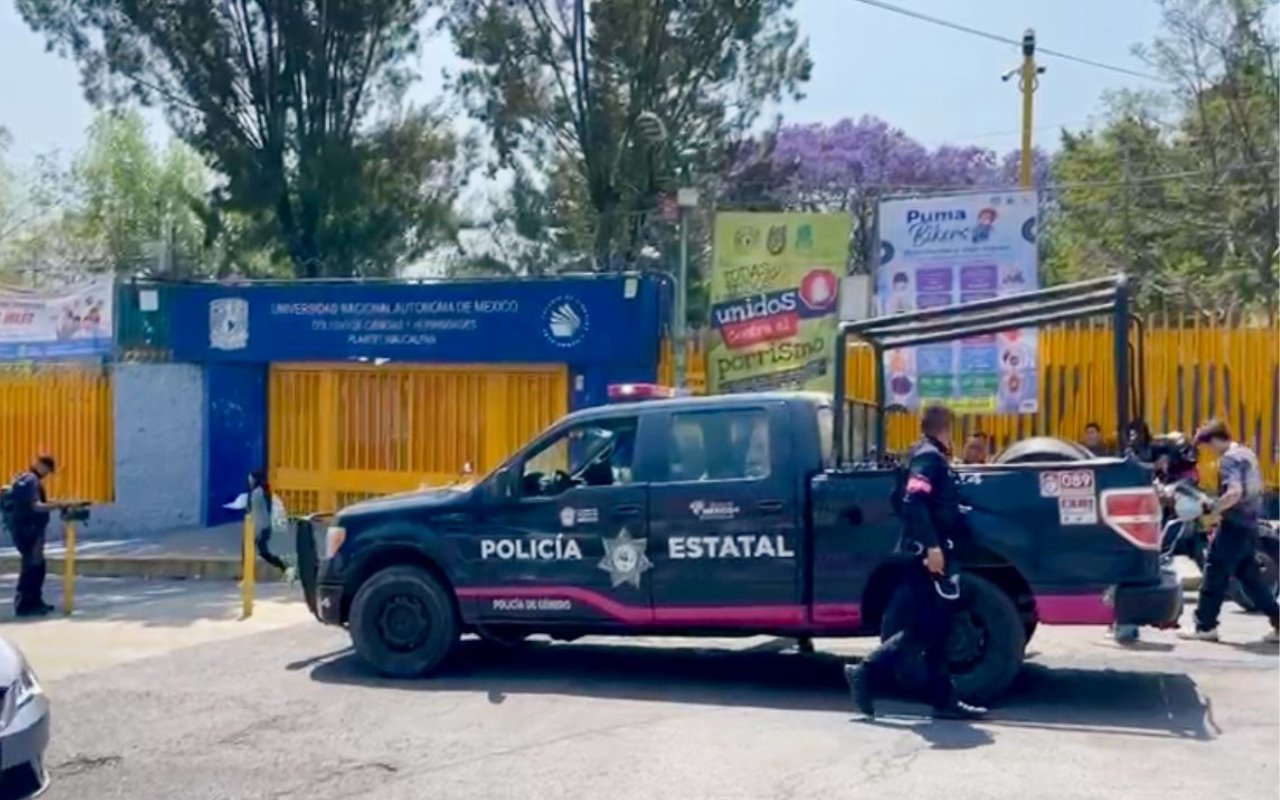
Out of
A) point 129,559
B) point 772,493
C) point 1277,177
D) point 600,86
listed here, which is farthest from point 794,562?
point 1277,177

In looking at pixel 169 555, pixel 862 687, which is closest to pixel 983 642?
pixel 862 687

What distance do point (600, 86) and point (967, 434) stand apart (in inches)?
473

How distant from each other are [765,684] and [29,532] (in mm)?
7409

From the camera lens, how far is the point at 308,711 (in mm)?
9812

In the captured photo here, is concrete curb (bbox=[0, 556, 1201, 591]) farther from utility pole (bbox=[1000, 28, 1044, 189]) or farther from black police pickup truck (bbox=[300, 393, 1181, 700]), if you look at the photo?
utility pole (bbox=[1000, 28, 1044, 189])

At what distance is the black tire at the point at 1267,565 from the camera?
41.4 ft

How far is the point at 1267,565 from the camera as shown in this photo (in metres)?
12.8

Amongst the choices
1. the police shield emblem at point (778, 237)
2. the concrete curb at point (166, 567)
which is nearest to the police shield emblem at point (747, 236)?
the police shield emblem at point (778, 237)

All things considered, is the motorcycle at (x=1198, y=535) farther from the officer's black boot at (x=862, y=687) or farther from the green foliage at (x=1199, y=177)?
the green foliage at (x=1199, y=177)

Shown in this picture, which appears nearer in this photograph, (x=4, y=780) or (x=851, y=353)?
(x=4, y=780)

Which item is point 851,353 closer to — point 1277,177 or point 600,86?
point 600,86

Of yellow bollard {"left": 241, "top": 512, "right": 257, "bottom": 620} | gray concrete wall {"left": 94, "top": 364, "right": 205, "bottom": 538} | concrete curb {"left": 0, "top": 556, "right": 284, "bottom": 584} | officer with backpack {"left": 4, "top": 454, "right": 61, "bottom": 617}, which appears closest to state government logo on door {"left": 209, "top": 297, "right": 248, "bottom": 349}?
gray concrete wall {"left": 94, "top": 364, "right": 205, "bottom": 538}

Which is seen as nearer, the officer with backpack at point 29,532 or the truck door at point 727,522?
the truck door at point 727,522

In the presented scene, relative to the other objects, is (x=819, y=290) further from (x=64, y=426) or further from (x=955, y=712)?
(x=64, y=426)
